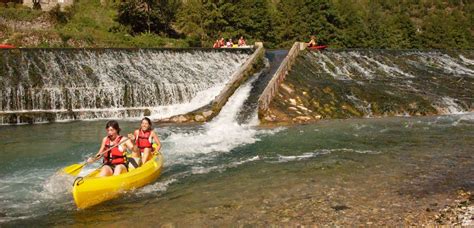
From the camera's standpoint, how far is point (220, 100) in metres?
20.5

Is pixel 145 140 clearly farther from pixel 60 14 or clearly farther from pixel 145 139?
pixel 60 14

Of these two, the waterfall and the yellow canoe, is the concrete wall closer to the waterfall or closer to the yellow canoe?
the waterfall

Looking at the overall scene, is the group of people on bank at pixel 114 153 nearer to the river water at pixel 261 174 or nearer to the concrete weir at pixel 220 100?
the river water at pixel 261 174

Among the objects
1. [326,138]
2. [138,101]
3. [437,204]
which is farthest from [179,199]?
[138,101]

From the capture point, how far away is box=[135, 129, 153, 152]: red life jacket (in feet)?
35.3

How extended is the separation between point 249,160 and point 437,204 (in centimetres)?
528

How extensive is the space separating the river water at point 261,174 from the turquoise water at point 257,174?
0.02 meters

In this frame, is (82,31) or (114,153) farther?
(82,31)

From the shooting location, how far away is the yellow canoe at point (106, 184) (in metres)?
8.45

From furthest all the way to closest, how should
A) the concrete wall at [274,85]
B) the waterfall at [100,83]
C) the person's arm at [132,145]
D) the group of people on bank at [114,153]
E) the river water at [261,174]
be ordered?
1. the waterfall at [100,83]
2. the concrete wall at [274,85]
3. the person's arm at [132,145]
4. the group of people on bank at [114,153]
5. the river water at [261,174]

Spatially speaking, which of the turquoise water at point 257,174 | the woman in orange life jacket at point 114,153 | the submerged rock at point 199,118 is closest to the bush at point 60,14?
the turquoise water at point 257,174

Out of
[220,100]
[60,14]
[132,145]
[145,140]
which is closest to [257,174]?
[145,140]

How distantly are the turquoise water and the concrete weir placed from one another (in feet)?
4.98

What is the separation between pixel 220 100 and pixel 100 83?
6.38 m
